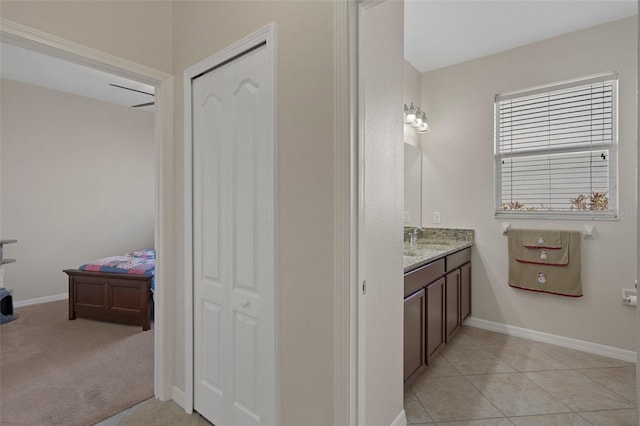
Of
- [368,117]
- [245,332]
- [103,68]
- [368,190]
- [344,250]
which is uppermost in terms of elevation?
[103,68]

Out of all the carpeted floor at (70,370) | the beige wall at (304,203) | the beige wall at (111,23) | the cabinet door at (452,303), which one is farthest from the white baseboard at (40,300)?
the cabinet door at (452,303)

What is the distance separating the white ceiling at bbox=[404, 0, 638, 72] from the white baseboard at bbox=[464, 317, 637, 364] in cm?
267

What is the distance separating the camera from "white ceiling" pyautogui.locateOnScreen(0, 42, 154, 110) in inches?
138

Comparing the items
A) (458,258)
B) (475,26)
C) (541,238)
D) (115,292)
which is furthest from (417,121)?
(115,292)

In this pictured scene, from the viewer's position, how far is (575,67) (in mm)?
2801

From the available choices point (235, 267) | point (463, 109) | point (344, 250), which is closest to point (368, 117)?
point (344, 250)

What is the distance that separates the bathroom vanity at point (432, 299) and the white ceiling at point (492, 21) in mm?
1825

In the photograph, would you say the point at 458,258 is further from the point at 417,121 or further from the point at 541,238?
the point at 417,121

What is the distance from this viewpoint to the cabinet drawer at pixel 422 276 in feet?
6.48

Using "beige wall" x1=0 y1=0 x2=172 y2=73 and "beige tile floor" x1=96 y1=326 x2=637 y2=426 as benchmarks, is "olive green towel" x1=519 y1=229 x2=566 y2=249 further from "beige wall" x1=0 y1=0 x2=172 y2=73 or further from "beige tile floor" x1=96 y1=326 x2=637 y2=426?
"beige wall" x1=0 y1=0 x2=172 y2=73

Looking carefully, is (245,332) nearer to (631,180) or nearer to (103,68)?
(103,68)

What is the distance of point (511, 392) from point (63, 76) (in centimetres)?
562

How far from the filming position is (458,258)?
2928mm

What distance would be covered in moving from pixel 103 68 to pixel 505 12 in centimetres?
284
